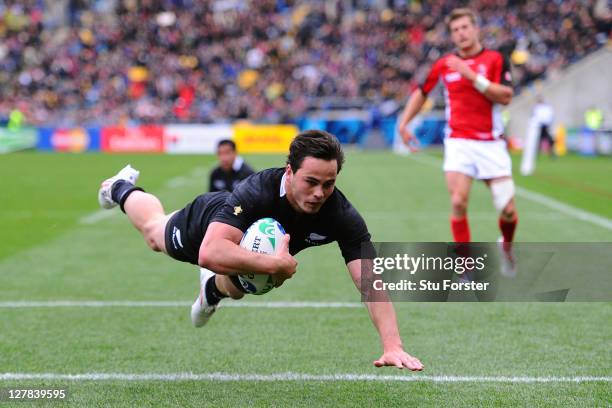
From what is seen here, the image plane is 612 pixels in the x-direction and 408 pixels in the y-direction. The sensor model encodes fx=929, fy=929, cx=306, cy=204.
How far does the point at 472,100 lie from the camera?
8.75m

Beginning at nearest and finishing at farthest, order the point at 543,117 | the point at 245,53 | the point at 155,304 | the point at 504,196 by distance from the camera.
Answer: the point at 155,304
the point at 504,196
the point at 543,117
the point at 245,53

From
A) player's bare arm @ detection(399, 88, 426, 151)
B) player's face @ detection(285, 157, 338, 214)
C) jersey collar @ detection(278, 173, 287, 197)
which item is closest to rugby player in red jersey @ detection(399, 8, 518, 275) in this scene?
player's bare arm @ detection(399, 88, 426, 151)

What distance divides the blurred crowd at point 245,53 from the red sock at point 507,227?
2929 cm

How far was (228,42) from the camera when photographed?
43656 mm

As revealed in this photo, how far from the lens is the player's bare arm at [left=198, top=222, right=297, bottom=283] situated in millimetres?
4398

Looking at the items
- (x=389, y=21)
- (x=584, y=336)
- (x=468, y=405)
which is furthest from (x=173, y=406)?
(x=389, y=21)

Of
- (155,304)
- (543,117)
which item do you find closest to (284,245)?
(155,304)

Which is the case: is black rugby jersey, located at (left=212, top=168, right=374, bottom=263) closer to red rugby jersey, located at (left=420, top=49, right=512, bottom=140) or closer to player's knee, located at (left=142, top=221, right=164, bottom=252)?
player's knee, located at (left=142, top=221, right=164, bottom=252)

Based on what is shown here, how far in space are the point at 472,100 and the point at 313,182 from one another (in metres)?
4.55

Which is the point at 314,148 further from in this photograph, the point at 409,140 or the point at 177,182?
the point at 177,182

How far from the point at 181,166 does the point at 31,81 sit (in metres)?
18.8

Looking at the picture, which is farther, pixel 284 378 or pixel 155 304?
pixel 155 304

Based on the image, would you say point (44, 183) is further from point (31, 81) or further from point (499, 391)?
point (31, 81)

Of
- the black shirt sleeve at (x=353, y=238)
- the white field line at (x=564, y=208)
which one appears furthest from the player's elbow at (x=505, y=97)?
the white field line at (x=564, y=208)
